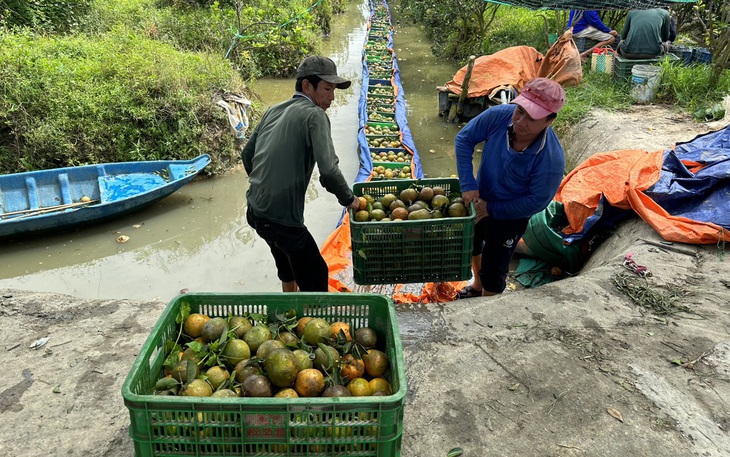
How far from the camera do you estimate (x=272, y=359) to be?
76.4 inches

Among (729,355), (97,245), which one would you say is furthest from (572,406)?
(97,245)

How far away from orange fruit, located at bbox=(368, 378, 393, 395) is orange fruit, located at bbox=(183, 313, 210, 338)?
2.68 ft

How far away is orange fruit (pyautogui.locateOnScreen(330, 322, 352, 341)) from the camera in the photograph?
7.22 feet

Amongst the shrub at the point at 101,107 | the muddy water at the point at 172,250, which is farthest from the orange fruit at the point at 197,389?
the shrub at the point at 101,107

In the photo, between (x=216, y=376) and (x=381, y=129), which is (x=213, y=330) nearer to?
(x=216, y=376)

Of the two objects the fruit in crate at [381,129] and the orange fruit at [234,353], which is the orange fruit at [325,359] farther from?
the fruit in crate at [381,129]

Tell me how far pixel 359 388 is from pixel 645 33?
28.2 feet

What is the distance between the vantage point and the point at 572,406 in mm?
2617

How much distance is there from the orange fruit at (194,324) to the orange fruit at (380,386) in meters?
0.82

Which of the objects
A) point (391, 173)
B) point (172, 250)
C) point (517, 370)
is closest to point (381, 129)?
point (391, 173)

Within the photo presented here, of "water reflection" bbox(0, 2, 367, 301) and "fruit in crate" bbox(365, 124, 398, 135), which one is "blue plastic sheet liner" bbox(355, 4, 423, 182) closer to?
"fruit in crate" bbox(365, 124, 398, 135)

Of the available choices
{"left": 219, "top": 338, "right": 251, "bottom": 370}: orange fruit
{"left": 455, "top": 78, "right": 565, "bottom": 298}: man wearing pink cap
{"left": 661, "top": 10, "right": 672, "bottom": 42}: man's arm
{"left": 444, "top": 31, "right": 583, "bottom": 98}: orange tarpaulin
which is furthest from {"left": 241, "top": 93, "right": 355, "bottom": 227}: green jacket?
{"left": 661, "top": 10, "right": 672, "bottom": 42}: man's arm

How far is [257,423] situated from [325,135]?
5.95 feet

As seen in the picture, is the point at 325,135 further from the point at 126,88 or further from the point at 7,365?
the point at 126,88
